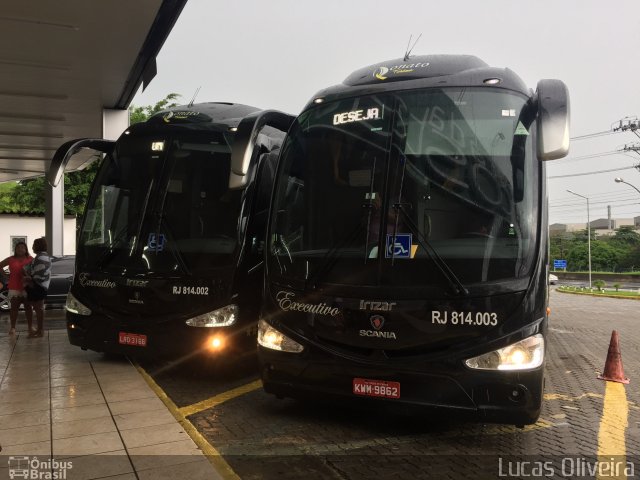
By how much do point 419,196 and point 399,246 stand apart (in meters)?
0.47

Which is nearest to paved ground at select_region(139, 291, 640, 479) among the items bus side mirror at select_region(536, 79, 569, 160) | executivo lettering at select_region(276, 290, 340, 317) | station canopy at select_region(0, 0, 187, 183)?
executivo lettering at select_region(276, 290, 340, 317)

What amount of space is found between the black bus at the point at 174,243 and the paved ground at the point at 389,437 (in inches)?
29.2

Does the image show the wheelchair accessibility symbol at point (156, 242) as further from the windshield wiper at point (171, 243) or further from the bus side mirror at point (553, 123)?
the bus side mirror at point (553, 123)

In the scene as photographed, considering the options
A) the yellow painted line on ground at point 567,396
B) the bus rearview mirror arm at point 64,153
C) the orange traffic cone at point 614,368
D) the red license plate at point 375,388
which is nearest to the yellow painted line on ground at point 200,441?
the red license plate at point 375,388

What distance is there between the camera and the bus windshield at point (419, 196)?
4.41 meters

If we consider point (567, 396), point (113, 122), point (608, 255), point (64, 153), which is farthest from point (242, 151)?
point (608, 255)

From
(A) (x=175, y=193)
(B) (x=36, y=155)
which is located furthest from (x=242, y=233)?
(B) (x=36, y=155)

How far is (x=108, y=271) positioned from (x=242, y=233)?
1782 millimetres

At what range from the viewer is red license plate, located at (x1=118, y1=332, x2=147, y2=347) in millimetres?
6508

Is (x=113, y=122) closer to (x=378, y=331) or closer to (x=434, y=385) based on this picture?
(x=378, y=331)

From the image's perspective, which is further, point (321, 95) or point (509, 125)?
point (321, 95)

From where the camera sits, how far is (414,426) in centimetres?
502

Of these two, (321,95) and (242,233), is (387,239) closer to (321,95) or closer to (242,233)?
(321,95)

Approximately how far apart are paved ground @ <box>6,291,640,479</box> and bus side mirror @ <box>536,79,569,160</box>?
2.22 metres
